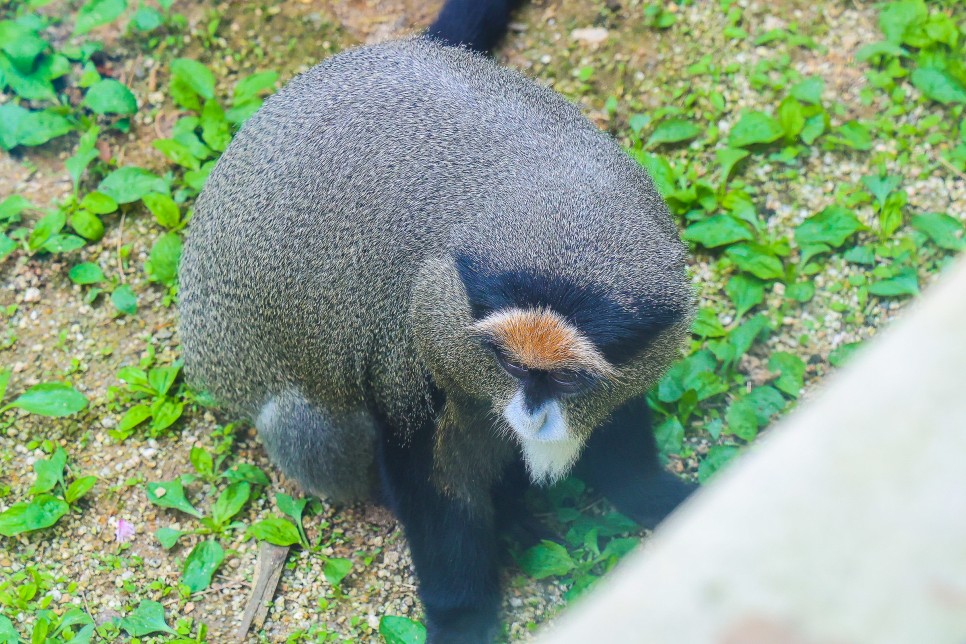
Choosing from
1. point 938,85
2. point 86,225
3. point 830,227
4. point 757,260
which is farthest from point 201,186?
point 938,85

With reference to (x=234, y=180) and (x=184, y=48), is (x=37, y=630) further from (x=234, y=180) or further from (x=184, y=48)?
(x=184, y=48)

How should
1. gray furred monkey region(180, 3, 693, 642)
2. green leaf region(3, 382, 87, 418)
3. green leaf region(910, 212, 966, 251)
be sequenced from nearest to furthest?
gray furred monkey region(180, 3, 693, 642) → green leaf region(3, 382, 87, 418) → green leaf region(910, 212, 966, 251)

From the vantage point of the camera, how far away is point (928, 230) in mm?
4148

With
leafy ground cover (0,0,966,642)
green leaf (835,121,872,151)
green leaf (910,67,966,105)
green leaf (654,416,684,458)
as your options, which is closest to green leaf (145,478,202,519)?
leafy ground cover (0,0,966,642)

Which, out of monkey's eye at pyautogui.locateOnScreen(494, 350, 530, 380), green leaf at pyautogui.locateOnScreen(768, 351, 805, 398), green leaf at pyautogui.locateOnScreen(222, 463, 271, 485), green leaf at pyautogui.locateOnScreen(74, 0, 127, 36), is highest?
monkey's eye at pyautogui.locateOnScreen(494, 350, 530, 380)

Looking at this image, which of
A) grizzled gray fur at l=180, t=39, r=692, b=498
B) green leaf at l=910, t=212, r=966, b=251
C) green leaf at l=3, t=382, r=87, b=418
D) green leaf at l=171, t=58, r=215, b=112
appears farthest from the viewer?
green leaf at l=171, t=58, r=215, b=112

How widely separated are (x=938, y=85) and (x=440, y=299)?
2872 millimetres

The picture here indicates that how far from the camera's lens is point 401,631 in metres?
3.46

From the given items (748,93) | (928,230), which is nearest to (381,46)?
(748,93)

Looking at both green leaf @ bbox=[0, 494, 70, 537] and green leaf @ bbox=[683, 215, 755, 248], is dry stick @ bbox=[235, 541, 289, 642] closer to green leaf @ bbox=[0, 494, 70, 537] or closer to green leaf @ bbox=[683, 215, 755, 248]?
green leaf @ bbox=[0, 494, 70, 537]

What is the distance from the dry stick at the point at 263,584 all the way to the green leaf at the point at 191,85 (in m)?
2.19

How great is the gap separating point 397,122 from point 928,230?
90.2 inches

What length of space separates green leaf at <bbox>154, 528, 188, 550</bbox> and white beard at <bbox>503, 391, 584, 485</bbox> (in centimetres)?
142

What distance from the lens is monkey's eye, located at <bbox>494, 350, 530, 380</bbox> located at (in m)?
2.58
